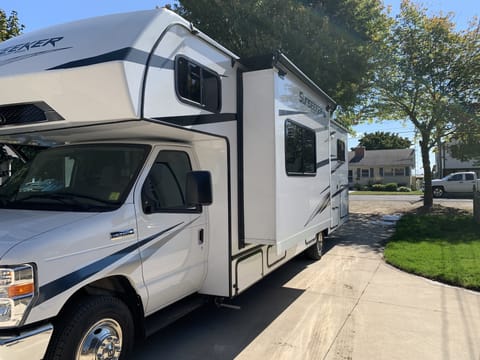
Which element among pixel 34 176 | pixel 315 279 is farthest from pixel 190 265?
pixel 315 279

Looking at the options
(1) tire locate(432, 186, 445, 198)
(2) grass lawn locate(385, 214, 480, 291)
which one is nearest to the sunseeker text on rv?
(2) grass lawn locate(385, 214, 480, 291)

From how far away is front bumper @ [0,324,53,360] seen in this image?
2.44 metres

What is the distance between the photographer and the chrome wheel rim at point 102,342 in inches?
116

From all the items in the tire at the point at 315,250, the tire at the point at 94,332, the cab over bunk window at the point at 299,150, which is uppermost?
the cab over bunk window at the point at 299,150

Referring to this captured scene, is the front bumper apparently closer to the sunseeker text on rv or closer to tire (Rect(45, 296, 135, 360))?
tire (Rect(45, 296, 135, 360))

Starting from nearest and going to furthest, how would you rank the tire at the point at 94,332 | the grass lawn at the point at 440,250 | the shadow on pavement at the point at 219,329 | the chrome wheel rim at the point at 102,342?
the tire at the point at 94,332 < the chrome wheel rim at the point at 102,342 < the shadow on pavement at the point at 219,329 < the grass lawn at the point at 440,250

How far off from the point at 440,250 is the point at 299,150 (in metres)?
5.22

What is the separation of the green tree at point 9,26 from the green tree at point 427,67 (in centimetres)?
1227

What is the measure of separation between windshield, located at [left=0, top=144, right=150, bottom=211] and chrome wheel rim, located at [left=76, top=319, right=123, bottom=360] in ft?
3.10

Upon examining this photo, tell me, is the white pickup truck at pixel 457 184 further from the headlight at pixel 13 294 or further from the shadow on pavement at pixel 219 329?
the headlight at pixel 13 294

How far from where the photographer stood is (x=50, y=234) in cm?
275

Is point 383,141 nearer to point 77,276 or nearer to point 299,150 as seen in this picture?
point 299,150

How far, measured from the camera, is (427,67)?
52.7 ft

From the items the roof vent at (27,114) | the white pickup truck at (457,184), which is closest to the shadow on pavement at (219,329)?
the roof vent at (27,114)
